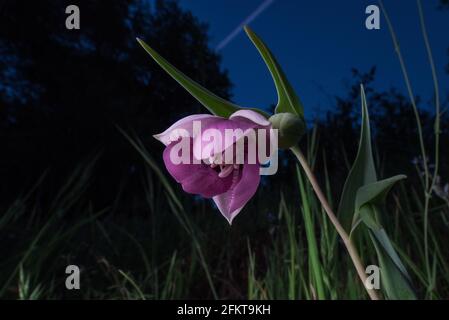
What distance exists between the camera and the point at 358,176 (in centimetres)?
38

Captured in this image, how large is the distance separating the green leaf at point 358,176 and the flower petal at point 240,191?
6 cm

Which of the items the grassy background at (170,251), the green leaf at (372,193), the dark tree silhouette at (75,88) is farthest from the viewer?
the dark tree silhouette at (75,88)

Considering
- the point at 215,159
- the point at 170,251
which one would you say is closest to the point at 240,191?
the point at 215,159

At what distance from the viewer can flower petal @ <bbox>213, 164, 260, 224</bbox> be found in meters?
0.37

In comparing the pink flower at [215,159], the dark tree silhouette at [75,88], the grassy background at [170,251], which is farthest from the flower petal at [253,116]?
the dark tree silhouette at [75,88]

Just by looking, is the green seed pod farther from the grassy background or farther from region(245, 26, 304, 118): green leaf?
the grassy background

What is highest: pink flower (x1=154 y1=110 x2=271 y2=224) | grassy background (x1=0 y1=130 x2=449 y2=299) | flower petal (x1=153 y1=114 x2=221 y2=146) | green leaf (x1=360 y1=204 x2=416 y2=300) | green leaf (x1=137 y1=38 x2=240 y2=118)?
grassy background (x1=0 y1=130 x2=449 y2=299)

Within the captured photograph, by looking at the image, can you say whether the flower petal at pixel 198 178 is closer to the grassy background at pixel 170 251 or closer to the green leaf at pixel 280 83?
the green leaf at pixel 280 83

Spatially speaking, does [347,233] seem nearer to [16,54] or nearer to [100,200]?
[100,200]

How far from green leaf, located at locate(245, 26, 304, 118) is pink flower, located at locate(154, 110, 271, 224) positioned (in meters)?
0.03

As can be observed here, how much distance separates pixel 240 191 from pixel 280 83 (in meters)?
0.08

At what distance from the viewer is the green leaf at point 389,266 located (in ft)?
1.12

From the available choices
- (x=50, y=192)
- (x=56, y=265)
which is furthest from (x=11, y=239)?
(x=50, y=192)

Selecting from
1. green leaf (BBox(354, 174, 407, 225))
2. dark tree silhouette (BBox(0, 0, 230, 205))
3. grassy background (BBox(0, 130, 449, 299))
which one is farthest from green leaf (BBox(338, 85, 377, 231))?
dark tree silhouette (BBox(0, 0, 230, 205))
